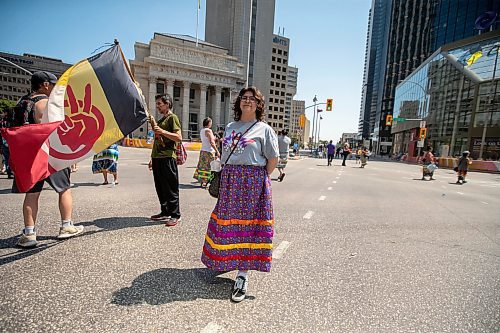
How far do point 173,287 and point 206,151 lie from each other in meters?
5.68

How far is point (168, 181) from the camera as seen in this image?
457cm

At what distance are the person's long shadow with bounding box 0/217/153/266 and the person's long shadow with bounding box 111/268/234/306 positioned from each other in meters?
1.47

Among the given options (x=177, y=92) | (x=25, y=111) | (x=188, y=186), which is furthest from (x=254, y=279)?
(x=177, y=92)

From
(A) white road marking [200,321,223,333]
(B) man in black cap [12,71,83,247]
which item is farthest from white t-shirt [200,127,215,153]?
(A) white road marking [200,321,223,333]

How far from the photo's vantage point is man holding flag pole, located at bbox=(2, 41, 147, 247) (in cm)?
300

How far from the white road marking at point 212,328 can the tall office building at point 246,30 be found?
8122 centimetres

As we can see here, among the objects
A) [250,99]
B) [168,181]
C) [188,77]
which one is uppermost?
[188,77]

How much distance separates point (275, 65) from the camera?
10800cm

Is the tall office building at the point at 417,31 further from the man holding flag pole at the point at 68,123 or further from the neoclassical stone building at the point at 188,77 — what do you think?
the man holding flag pole at the point at 68,123

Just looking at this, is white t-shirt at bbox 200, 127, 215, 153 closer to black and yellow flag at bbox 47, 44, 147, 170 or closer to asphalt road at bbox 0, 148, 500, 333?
asphalt road at bbox 0, 148, 500, 333

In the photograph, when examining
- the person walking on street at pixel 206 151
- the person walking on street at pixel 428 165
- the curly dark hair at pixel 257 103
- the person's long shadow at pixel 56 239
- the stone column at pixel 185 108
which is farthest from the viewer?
the stone column at pixel 185 108

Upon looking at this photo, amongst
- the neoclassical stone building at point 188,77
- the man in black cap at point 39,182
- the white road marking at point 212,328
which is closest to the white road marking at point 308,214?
the white road marking at point 212,328

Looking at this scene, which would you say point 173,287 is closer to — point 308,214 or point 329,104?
point 308,214

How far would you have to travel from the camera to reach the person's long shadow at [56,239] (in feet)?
10.3
